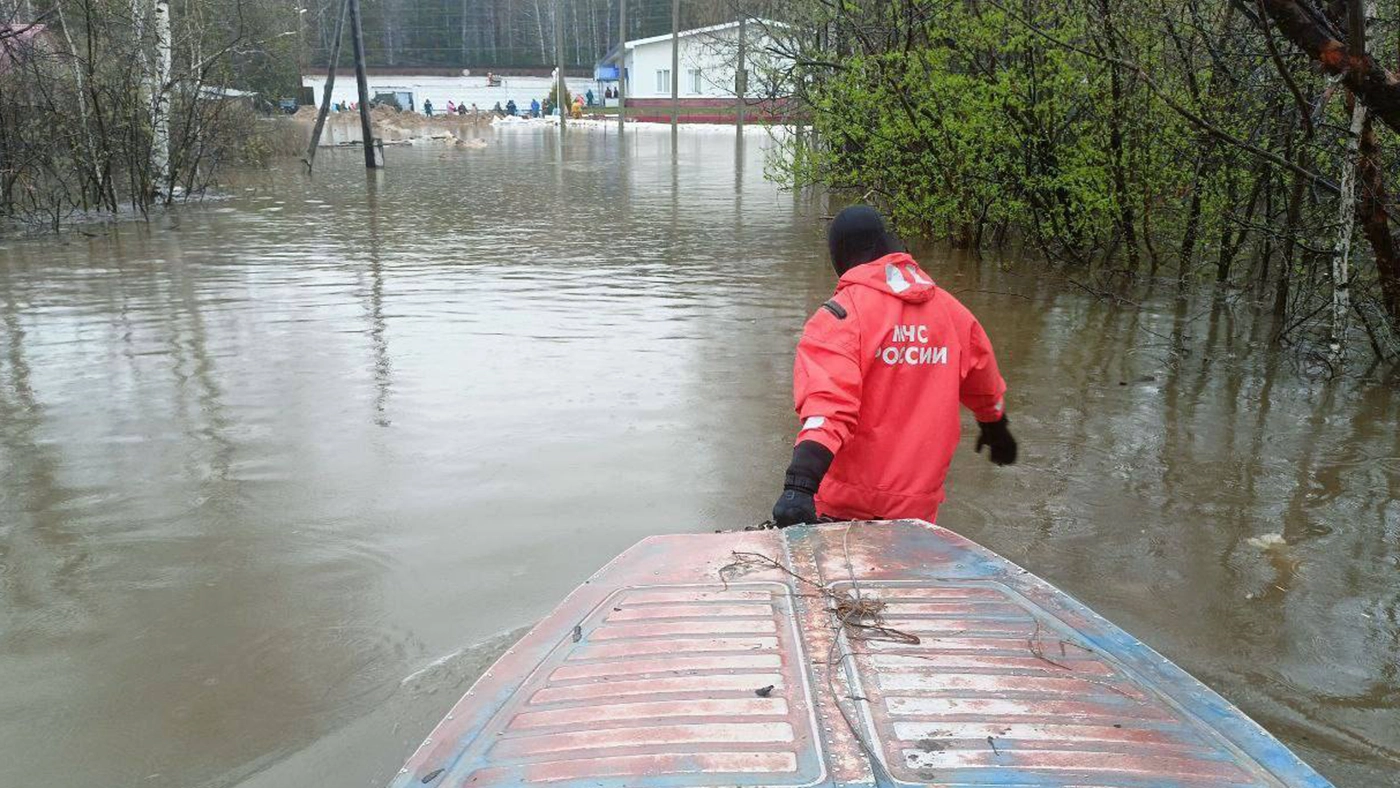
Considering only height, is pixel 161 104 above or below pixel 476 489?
above

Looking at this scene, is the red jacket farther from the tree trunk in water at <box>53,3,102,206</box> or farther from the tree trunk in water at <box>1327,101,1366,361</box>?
the tree trunk in water at <box>53,3,102,206</box>

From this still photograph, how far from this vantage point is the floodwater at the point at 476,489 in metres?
4.03

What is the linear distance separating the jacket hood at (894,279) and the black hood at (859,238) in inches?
3.3

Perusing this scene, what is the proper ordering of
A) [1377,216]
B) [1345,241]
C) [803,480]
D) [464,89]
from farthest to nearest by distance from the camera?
[464,89] → [1345,241] → [1377,216] → [803,480]

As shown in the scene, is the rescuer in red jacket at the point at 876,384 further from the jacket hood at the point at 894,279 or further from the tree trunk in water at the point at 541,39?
the tree trunk in water at the point at 541,39

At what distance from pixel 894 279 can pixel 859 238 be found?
0.21 metres

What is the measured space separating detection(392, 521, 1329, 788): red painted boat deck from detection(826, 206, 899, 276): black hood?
3.21 ft

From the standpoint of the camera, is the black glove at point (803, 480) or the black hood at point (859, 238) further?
the black hood at point (859, 238)

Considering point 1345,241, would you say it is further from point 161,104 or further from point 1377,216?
point 161,104

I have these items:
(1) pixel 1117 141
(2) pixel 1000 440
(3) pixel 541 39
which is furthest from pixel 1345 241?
(3) pixel 541 39

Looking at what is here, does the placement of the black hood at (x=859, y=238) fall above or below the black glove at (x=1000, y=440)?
above

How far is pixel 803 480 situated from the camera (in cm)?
326

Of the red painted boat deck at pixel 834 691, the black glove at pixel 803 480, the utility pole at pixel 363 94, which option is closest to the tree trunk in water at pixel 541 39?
the utility pole at pixel 363 94

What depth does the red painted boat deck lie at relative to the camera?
7.22 ft
